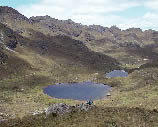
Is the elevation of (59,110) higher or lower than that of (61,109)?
lower

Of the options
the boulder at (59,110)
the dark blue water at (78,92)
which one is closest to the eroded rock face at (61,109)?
the boulder at (59,110)

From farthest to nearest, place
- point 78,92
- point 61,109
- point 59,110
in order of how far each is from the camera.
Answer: point 78,92 → point 61,109 → point 59,110

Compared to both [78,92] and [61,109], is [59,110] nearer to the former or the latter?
[61,109]

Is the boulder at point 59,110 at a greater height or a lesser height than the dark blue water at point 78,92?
greater

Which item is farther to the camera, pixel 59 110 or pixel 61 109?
pixel 61 109

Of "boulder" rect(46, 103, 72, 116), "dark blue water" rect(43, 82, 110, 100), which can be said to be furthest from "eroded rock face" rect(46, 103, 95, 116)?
"dark blue water" rect(43, 82, 110, 100)

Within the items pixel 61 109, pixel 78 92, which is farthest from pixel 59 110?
pixel 78 92

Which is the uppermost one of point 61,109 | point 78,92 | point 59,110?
point 61,109

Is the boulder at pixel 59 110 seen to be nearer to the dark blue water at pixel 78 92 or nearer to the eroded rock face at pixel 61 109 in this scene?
the eroded rock face at pixel 61 109

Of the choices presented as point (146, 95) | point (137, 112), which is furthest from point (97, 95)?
point (137, 112)

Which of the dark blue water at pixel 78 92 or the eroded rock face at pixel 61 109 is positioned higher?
the eroded rock face at pixel 61 109

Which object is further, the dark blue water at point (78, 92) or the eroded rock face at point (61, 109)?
the dark blue water at point (78, 92)

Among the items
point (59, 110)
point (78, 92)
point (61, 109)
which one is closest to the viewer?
point (59, 110)

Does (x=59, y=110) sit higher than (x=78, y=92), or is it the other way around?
(x=59, y=110)
